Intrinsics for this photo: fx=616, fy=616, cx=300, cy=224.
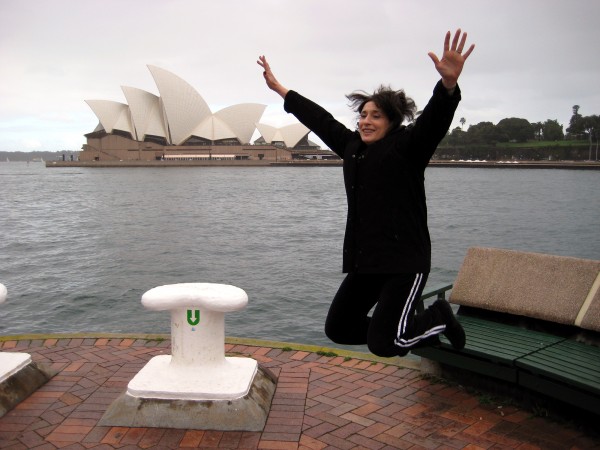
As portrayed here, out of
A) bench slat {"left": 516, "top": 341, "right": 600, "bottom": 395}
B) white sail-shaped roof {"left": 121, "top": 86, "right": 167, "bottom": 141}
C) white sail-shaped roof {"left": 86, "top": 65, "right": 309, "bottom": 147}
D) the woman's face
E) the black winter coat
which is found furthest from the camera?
white sail-shaped roof {"left": 121, "top": 86, "right": 167, "bottom": 141}

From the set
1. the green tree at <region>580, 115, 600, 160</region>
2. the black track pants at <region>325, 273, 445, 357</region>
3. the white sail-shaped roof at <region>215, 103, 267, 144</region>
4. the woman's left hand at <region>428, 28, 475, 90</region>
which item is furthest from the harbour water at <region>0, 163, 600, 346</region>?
the green tree at <region>580, 115, 600, 160</region>

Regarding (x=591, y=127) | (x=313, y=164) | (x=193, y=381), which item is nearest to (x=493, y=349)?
(x=193, y=381)

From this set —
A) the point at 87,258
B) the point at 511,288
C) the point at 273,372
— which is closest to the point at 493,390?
the point at 511,288

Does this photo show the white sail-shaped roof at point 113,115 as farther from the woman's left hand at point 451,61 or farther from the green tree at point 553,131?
the woman's left hand at point 451,61

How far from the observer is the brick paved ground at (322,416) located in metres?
2.59

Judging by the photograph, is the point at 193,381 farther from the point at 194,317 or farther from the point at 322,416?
the point at 322,416

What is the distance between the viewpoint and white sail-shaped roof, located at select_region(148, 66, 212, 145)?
61688 millimetres

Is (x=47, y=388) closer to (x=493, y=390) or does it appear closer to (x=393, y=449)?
(x=393, y=449)

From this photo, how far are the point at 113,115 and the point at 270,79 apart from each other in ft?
241

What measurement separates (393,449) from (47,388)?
1.84 metres

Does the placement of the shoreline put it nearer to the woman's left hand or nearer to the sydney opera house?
the sydney opera house

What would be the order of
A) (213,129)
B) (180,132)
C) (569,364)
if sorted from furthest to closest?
(213,129) < (180,132) < (569,364)

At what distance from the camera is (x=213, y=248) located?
1448 cm

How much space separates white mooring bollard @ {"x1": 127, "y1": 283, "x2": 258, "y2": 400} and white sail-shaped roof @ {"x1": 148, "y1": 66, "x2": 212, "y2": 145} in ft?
199
